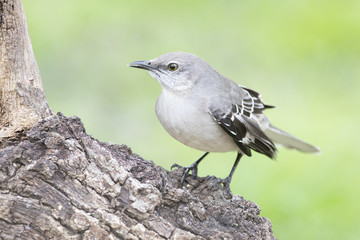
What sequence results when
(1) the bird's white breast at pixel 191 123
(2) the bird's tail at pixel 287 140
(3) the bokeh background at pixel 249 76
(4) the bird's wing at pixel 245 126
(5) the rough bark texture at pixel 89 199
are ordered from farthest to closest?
(3) the bokeh background at pixel 249 76
(2) the bird's tail at pixel 287 140
(4) the bird's wing at pixel 245 126
(1) the bird's white breast at pixel 191 123
(5) the rough bark texture at pixel 89 199

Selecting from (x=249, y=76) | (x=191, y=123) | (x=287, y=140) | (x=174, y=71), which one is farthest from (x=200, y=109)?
(x=249, y=76)

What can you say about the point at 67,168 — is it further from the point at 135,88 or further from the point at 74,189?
the point at 135,88

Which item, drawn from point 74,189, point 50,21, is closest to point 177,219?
point 74,189

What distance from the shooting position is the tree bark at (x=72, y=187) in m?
4.05

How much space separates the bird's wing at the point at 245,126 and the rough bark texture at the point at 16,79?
78.8 inches

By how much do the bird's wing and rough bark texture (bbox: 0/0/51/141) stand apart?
200 centimetres

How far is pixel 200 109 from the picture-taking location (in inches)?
229

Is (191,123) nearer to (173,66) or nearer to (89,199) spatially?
(173,66)

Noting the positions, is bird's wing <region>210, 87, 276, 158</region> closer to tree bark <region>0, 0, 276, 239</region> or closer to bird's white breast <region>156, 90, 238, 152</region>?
bird's white breast <region>156, 90, 238, 152</region>

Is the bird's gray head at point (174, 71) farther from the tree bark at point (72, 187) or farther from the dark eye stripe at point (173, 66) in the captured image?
the tree bark at point (72, 187)

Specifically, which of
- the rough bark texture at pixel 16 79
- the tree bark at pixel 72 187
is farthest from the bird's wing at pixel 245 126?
the rough bark texture at pixel 16 79

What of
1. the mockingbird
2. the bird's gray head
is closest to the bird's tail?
the mockingbird

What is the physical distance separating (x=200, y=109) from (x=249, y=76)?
18.7 feet

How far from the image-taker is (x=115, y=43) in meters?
12.0
